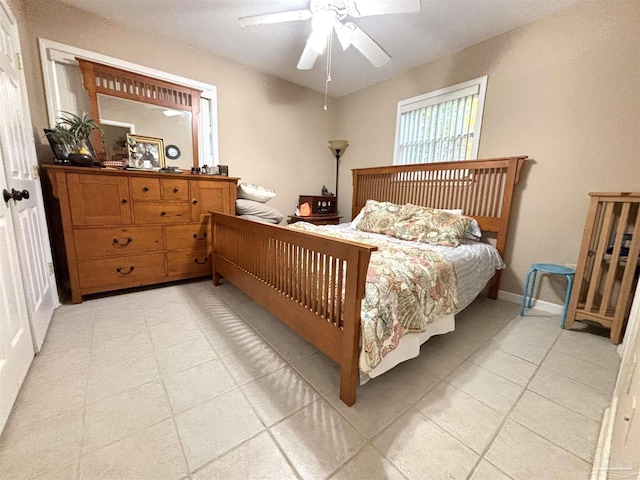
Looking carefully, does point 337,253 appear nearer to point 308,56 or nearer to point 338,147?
point 308,56

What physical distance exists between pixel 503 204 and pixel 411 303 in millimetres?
1707

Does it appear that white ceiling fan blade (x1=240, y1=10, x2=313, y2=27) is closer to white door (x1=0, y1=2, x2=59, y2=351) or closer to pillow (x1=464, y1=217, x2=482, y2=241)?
Answer: white door (x1=0, y1=2, x2=59, y2=351)

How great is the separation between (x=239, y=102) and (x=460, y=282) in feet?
9.98

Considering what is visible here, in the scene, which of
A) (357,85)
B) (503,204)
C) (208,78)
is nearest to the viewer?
(503,204)

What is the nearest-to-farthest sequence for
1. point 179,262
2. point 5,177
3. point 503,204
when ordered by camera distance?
point 5,177 → point 503,204 → point 179,262

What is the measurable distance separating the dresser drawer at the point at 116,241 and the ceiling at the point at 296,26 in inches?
72.7

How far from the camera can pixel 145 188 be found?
2273mm

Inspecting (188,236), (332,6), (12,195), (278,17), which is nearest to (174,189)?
(188,236)

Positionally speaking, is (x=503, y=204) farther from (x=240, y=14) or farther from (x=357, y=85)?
(x=240, y=14)

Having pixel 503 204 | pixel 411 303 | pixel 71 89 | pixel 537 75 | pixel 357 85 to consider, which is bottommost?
pixel 411 303

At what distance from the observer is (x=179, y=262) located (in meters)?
2.55

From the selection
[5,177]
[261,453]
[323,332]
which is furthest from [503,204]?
[5,177]

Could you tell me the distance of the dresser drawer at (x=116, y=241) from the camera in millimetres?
2090

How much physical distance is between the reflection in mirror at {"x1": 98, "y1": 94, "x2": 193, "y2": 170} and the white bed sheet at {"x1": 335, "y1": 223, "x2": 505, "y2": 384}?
7.71ft
